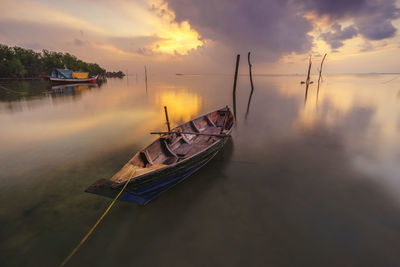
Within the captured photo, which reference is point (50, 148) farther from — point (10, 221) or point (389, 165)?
point (389, 165)

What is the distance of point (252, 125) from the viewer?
52.6 ft

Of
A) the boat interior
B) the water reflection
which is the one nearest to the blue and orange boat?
the water reflection

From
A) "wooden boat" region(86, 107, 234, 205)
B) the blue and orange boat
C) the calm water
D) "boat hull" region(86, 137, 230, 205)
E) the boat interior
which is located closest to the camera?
the calm water

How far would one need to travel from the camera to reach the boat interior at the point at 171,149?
559 cm

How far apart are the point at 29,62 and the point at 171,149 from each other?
108 metres

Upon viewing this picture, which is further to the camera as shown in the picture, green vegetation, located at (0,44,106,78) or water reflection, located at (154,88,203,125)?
green vegetation, located at (0,44,106,78)

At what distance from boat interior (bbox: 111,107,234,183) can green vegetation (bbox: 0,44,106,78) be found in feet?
277

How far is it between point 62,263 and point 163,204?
2829 millimetres

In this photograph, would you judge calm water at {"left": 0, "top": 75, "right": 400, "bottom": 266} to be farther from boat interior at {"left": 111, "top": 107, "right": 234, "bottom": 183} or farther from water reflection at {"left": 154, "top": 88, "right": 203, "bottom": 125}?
water reflection at {"left": 154, "top": 88, "right": 203, "bottom": 125}

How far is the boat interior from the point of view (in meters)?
5.59

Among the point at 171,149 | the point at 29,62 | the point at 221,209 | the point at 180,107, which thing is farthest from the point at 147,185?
the point at 29,62

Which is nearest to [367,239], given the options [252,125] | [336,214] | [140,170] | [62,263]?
[336,214]

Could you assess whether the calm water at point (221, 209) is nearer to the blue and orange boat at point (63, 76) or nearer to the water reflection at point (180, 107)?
the water reflection at point (180, 107)

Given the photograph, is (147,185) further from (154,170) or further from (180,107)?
(180,107)
